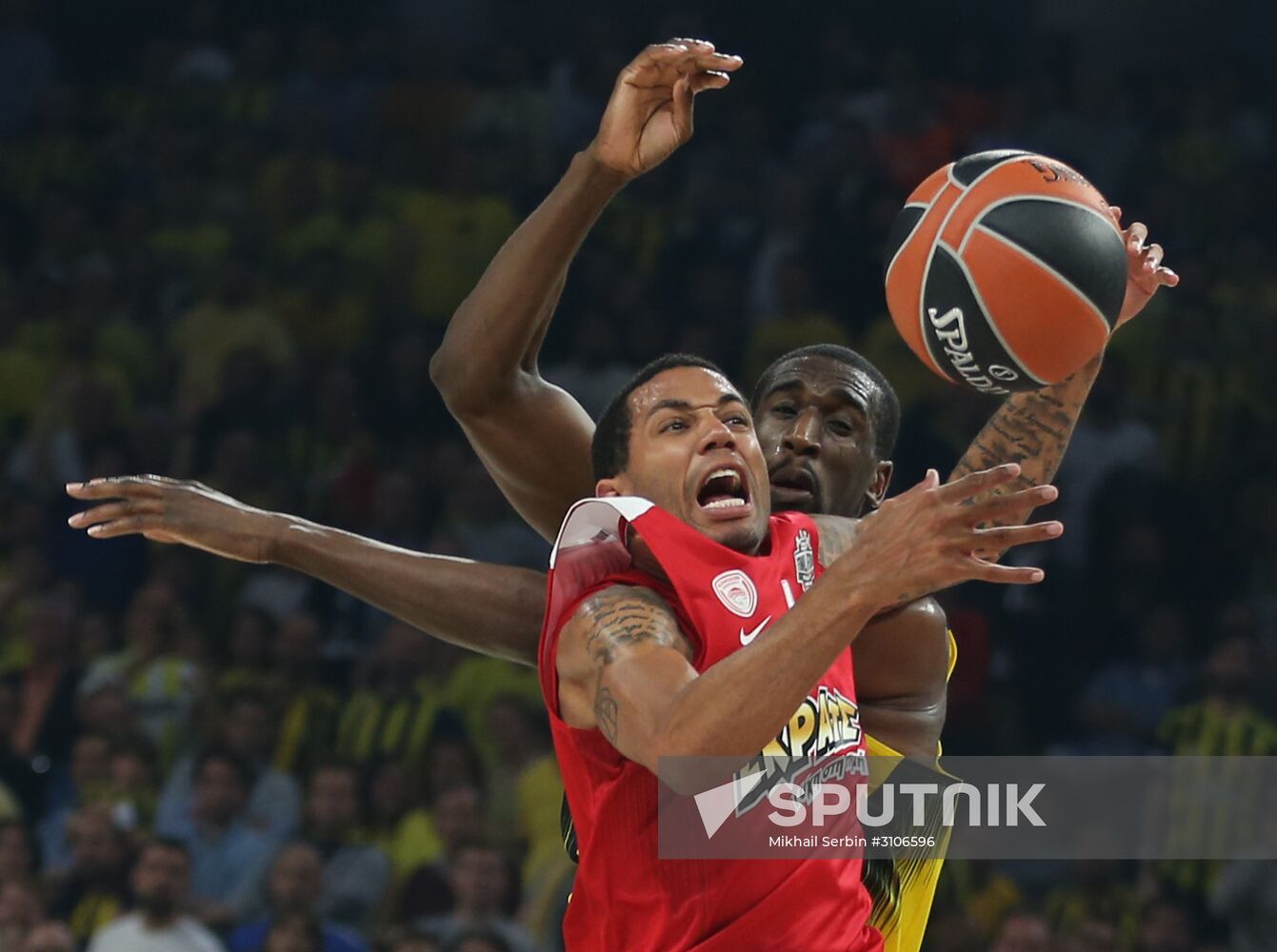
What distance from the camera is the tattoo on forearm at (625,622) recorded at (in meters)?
2.82


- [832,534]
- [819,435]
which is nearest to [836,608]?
[832,534]

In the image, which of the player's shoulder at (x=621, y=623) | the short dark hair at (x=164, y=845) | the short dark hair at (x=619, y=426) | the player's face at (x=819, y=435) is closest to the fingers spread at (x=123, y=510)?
the short dark hair at (x=619, y=426)

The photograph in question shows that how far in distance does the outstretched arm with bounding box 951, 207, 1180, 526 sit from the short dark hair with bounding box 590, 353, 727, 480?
65cm

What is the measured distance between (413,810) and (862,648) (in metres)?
3.94

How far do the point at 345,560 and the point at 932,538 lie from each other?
1499mm

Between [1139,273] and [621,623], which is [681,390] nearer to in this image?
[621,623]

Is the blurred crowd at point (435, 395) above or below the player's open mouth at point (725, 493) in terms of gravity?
above

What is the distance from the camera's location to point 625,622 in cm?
286

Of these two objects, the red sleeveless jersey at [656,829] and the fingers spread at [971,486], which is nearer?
the fingers spread at [971,486]

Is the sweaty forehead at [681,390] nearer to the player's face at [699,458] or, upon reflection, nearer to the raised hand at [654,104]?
the player's face at [699,458]

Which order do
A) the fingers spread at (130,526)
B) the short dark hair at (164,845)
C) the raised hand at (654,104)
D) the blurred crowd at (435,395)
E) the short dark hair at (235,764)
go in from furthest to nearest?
the short dark hair at (235,764) < the blurred crowd at (435,395) < the short dark hair at (164,845) < the fingers spread at (130,526) < the raised hand at (654,104)

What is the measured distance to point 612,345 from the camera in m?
8.95

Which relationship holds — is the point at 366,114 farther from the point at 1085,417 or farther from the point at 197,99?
the point at 1085,417

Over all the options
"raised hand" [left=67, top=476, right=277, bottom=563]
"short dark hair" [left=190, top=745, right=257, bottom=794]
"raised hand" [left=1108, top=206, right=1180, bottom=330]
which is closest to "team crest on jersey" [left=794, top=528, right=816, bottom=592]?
"raised hand" [left=1108, top=206, right=1180, bottom=330]
